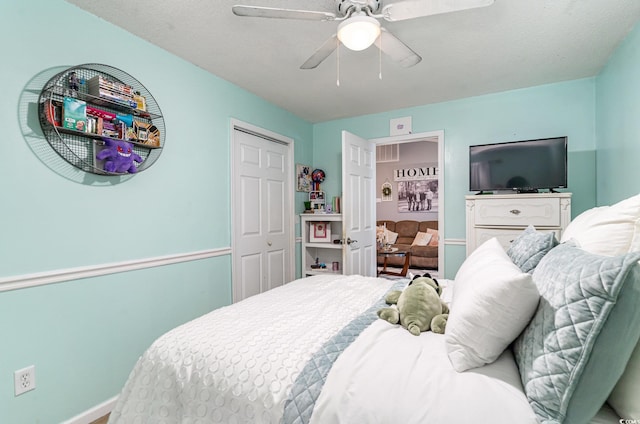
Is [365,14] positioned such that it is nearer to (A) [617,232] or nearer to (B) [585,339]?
(A) [617,232]

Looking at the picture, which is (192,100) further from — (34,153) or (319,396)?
(319,396)

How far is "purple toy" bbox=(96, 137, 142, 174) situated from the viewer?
185 cm

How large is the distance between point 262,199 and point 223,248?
0.76 meters

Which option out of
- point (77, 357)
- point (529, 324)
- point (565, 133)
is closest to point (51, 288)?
point (77, 357)

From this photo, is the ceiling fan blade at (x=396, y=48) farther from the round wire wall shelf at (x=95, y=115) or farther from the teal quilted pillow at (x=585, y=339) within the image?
the round wire wall shelf at (x=95, y=115)

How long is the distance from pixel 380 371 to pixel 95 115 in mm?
2032

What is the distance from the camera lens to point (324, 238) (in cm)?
394

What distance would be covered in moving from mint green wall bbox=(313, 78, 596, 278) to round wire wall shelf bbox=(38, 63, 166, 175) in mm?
2552

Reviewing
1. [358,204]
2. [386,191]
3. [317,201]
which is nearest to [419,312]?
[358,204]

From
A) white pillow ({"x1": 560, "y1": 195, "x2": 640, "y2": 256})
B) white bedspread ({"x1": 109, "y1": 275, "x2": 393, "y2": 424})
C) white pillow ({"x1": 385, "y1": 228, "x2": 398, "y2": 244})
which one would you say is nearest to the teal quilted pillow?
white pillow ({"x1": 560, "y1": 195, "x2": 640, "y2": 256})

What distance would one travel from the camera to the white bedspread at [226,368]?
1.02m

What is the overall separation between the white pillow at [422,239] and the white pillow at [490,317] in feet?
16.8

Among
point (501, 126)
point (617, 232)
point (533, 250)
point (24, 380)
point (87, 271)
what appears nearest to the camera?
point (617, 232)

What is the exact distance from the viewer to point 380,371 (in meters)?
0.96
